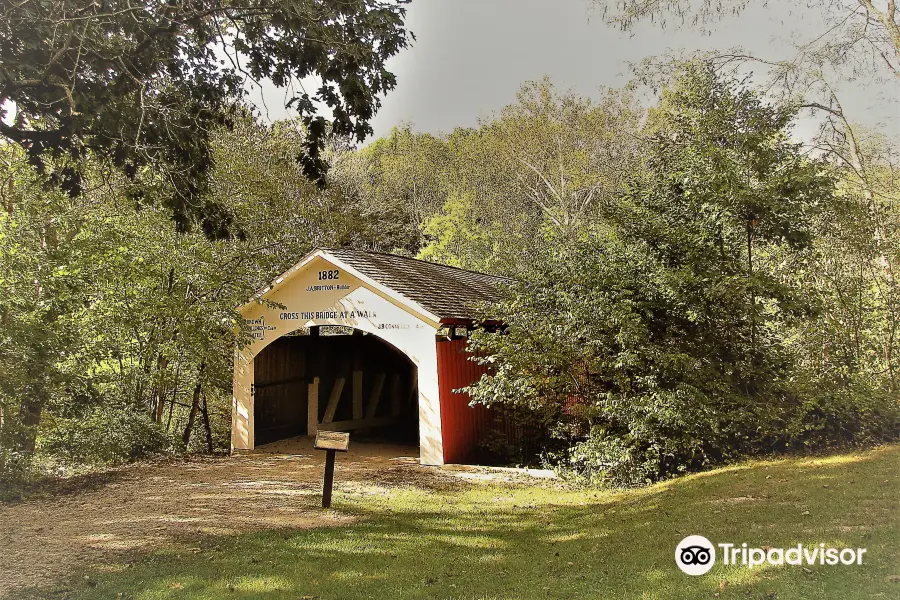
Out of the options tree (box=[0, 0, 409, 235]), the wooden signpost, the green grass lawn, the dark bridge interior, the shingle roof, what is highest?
tree (box=[0, 0, 409, 235])

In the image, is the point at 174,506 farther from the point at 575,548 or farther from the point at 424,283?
the point at 424,283

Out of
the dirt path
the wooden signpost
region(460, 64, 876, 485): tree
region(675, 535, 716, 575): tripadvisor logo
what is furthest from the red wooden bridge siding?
region(675, 535, 716, 575): tripadvisor logo

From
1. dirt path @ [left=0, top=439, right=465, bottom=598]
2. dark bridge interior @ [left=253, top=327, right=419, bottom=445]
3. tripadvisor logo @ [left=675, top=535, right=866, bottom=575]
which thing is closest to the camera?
tripadvisor logo @ [left=675, top=535, right=866, bottom=575]

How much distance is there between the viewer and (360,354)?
638 inches

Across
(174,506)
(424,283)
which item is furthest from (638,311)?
(174,506)

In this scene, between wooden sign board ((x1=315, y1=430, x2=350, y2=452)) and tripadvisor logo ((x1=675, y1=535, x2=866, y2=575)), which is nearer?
tripadvisor logo ((x1=675, y1=535, x2=866, y2=575))

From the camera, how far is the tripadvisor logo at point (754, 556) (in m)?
4.53

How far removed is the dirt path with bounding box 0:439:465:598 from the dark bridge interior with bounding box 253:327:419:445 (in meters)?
1.98

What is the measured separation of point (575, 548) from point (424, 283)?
775cm

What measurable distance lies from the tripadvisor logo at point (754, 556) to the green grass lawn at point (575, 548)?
0.09m

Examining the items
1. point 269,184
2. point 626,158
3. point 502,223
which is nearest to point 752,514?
point 269,184

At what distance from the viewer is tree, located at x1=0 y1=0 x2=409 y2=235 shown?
6727mm

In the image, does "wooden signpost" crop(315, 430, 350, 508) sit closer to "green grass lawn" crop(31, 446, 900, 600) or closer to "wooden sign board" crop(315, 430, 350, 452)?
"wooden sign board" crop(315, 430, 350, 452)

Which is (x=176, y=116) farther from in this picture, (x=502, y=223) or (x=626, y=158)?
(x=502, y=223)
